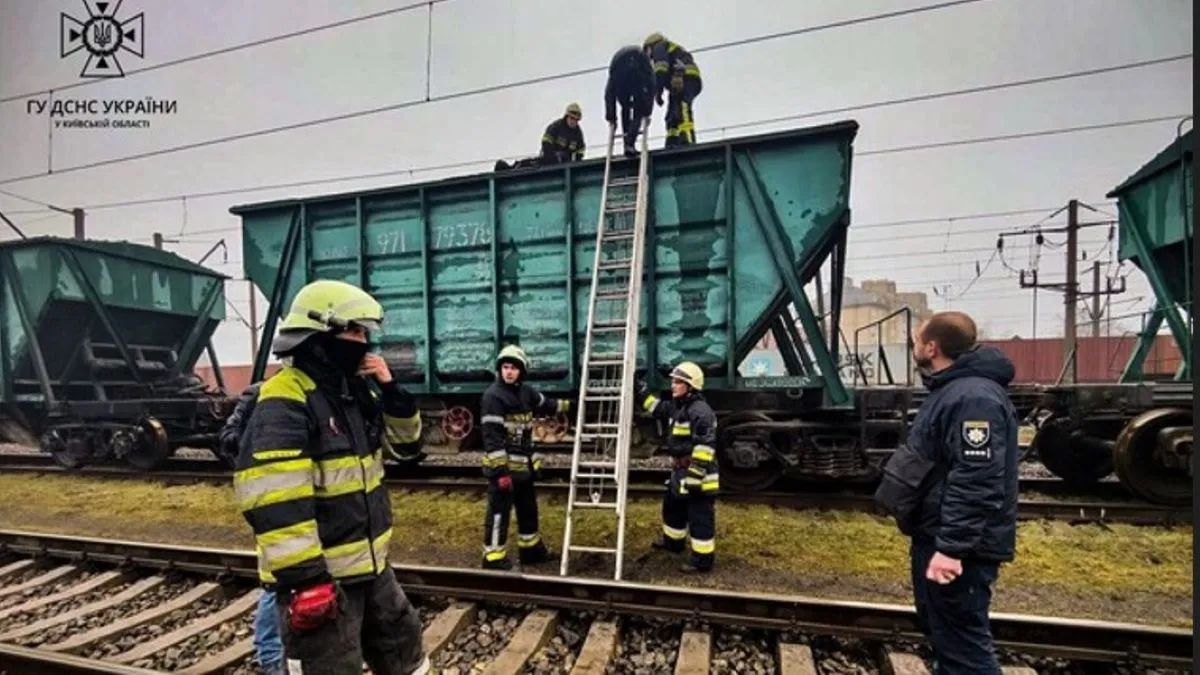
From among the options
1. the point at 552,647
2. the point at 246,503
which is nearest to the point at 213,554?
the point at 552,647

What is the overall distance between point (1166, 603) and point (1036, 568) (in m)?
0.64

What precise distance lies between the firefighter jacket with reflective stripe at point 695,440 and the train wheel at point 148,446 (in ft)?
22.9

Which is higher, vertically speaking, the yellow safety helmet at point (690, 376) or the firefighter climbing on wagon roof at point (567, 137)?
the firefighter climbing on wagon roof at point (567, 137)

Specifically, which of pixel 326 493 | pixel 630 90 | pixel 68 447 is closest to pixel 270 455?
pixel 326 493

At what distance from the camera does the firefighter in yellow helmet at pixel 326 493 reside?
173cm

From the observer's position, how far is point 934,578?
2.14m

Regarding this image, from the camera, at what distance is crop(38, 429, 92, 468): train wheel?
778 centimetres

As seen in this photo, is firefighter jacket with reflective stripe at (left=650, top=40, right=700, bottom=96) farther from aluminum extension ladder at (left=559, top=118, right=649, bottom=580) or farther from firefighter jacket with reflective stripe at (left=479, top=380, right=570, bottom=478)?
firefighter jacket with reflective stripe at (left=479, top=380, right=570, bottom=478)

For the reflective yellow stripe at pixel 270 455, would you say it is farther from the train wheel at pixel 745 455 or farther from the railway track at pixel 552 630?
the train wheel at pixel 745 455

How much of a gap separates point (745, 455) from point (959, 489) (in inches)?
127

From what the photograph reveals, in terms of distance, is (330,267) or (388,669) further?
(330,267)

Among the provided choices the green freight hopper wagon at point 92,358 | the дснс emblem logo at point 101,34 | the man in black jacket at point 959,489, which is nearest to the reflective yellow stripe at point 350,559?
the man in black jacket at point 959,489

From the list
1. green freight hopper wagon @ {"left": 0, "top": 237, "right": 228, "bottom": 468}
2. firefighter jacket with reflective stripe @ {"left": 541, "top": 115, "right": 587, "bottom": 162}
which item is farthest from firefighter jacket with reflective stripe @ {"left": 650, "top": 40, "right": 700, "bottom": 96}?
green freight hopper wagon @ {"left": 0, "top": 237, "right": 228, "bottom": 468}

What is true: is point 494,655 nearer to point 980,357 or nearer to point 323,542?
point 323,542
